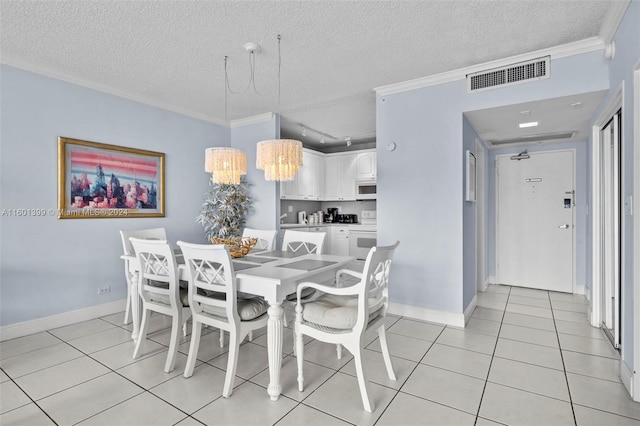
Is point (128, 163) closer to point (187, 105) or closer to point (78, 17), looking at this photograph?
point (187, 105)

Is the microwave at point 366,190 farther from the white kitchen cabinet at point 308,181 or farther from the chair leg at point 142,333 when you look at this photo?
the chair leg at point 142,333

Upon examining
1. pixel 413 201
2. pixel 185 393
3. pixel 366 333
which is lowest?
pixel 185 393

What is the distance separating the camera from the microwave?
6098mm

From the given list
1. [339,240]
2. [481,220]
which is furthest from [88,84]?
[481,220]

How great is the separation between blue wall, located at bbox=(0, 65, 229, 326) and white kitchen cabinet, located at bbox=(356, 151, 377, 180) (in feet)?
11.5

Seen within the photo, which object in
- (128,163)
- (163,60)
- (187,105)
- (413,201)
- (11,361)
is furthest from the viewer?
(187,105)

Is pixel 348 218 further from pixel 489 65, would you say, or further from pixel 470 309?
pixel 489 65

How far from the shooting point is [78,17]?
2.36 meters

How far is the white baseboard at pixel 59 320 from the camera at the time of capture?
2988mm

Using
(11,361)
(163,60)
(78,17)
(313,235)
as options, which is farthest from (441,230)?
(11,361)

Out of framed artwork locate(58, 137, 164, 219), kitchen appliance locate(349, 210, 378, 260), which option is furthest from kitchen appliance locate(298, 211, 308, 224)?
framed artwork locate(58, 137, 164, 219)

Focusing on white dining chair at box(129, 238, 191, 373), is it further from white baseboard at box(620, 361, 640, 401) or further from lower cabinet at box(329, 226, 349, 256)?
lower cabinet at box(329, 226, 349, 256)

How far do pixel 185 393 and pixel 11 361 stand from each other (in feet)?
5.39

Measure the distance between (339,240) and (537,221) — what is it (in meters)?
3.22
